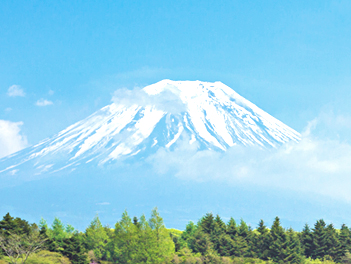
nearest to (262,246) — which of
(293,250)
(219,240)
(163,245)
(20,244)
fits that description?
(293,250)

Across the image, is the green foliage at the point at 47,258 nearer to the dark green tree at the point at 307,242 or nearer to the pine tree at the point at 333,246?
the dark green tree at the point at 307,242

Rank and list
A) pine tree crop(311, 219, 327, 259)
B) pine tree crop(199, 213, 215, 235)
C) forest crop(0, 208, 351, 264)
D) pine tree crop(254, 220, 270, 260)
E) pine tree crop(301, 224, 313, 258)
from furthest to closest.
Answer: pine tree crop(199, 213, 215, 235), pine tree crop(301, 224, 313, 258), pine tree crop(311, 219, 327, 259), pine tree crop(254, 220, 270, 260), forest crop(0, 208, 351, 264)

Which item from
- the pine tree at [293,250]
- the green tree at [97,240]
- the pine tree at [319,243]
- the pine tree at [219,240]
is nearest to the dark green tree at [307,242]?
the pine tree at [319,243]

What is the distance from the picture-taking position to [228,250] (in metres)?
46.3

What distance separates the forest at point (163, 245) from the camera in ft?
135

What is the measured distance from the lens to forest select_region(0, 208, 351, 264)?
41.3m

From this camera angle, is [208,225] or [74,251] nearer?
[74,251]

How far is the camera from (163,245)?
42.9 metres

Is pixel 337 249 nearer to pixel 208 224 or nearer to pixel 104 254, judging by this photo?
pixel 208 224

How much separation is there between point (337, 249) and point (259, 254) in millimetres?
9060

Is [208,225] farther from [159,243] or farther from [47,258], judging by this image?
[47,258]

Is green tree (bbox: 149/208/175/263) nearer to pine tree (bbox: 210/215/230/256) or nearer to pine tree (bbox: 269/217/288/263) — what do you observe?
pine tree (bbox: 210/215/230/256)

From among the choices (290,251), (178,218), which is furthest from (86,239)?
(178,218)

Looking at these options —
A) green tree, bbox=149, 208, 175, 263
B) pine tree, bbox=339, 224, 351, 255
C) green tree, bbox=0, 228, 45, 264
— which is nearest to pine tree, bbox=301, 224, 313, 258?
pine tree, bbox=339, 224, 351, 255
